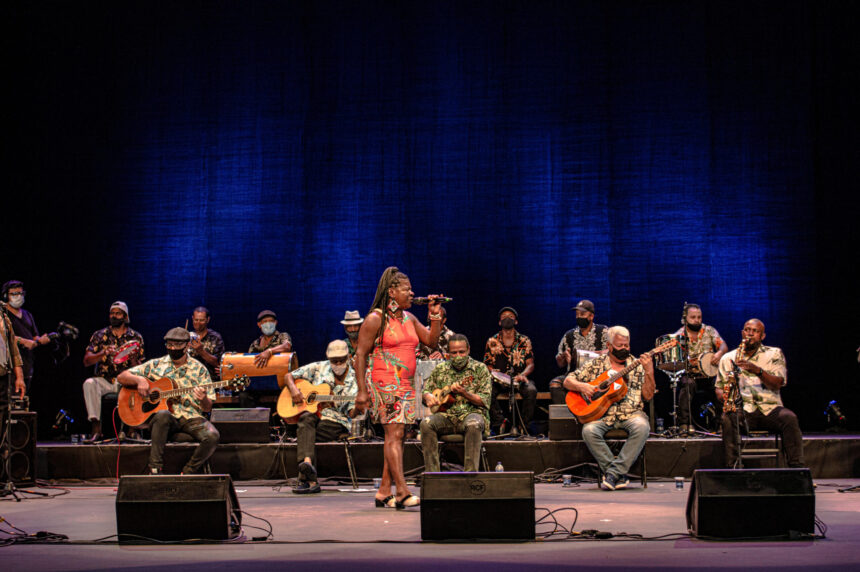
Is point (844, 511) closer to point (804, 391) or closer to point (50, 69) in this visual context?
point (804, 391)

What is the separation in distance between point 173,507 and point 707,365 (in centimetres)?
612

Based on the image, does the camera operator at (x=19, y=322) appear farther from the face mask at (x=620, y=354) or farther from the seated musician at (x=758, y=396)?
the seated musician at (x=758, y=396)

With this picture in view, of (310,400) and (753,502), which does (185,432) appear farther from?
(753,502)

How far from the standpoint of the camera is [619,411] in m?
7.79

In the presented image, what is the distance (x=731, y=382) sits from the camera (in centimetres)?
768

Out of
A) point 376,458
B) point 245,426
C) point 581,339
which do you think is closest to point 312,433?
point 376,458

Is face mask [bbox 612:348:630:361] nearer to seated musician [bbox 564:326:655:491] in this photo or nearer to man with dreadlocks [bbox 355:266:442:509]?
seated musician [bbox 564:326:655:491]

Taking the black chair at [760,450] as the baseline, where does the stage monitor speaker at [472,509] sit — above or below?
above

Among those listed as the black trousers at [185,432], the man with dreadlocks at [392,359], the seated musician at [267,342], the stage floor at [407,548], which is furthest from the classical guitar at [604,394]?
the seated musician at [267,342]

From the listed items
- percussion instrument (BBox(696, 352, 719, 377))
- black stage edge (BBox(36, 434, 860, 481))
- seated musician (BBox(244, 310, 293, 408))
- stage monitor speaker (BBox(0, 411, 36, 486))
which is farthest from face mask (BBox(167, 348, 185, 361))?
percussion instrument (BBox(696, 352, 719, 377))

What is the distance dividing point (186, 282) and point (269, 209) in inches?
54.8

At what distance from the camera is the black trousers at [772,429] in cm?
746

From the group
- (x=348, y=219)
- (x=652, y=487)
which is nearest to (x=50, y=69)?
(x=348, y=219)

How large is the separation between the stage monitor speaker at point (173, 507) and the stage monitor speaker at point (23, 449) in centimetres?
342
